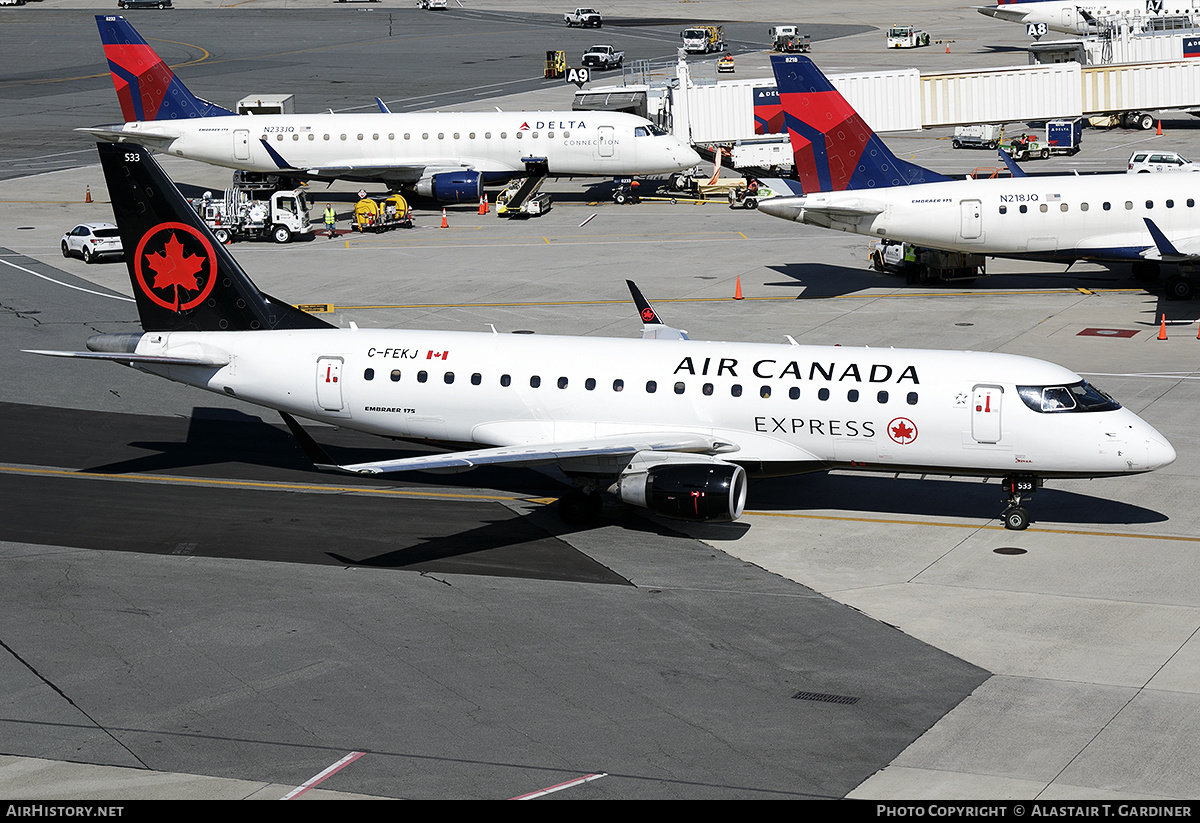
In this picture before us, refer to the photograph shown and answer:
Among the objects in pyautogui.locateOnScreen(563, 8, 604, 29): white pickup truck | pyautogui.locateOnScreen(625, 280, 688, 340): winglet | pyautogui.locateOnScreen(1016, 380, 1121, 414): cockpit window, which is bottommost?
pyautogui.locateOnScreen(1016, 380, 1121, 414): cockpit window

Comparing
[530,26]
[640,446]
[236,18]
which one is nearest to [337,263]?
[640,446]

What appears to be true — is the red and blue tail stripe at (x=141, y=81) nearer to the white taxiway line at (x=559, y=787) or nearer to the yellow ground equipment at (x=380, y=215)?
the yellow ground equipment at (x=380, y=215)

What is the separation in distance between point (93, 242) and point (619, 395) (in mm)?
39953

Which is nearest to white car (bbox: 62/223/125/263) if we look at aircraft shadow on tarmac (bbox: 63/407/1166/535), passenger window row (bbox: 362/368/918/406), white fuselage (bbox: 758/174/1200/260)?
aircraft shadow on tarmac (bbox: 63/407/1166/535)

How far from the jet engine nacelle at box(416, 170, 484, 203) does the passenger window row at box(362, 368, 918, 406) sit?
43.0 metres

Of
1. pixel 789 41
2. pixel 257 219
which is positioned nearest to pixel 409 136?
pixel 257 219

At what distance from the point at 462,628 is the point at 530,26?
158 m

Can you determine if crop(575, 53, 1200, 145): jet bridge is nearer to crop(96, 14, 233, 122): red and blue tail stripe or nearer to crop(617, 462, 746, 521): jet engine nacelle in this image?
crop(96, 14, 233, 122): red and blue tail stripe

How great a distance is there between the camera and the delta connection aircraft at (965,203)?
54156 mm

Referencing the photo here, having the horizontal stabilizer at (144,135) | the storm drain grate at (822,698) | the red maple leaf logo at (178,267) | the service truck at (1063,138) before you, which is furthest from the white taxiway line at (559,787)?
the service truck at (1063,138)

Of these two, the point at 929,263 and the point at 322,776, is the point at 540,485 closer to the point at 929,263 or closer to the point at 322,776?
the point at 322,776

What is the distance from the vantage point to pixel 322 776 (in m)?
20.8

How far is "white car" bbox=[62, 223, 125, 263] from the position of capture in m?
A: 63.9

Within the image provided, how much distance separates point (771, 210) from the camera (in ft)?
185
